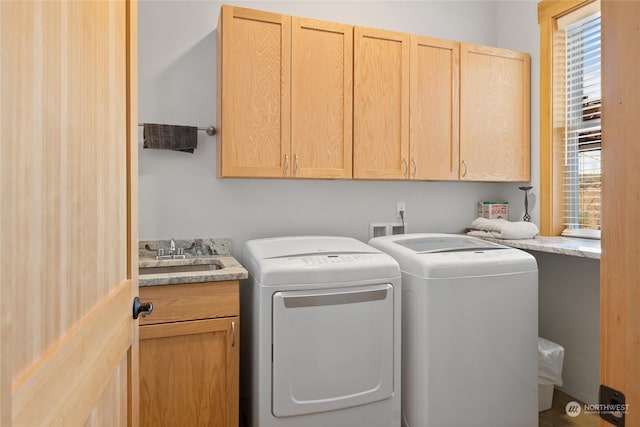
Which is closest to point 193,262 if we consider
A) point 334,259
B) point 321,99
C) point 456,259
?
point 334,259

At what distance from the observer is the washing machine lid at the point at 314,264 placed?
1660 millimetres

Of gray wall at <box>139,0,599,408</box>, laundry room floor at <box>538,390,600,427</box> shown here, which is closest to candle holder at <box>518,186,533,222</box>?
gray wall at <box>139,0,599,408</box>

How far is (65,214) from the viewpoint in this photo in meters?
0.58

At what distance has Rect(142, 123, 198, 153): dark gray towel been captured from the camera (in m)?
2.07

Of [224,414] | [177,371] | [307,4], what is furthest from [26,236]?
[307,4]

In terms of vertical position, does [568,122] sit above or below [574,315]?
above

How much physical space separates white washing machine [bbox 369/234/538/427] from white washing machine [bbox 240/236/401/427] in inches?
3.9

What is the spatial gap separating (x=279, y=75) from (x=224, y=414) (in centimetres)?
173

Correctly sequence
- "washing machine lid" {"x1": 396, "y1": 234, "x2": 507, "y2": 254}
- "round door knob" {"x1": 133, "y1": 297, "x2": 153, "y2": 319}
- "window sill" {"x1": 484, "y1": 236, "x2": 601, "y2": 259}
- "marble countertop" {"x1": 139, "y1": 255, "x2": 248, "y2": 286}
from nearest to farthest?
1. "round door knob" {"x1": 133, "y1": 297, "x2": 153, "y2": 319}
2. "marble countertop" {"x1": 139, "y1": 255, "x2": 248, "y2": 286}
3. "window sill" {"x1": 484, "y1": 236, "x2": 601, "y2": 259}
4. "washing machine lid" {"x1": 396, "y1": 234, "x2": 507, "y2": 254}

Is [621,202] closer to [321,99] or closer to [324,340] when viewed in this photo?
[324,340]

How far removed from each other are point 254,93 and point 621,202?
179cm

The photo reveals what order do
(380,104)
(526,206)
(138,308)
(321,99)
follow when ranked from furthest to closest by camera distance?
1. (526,206)
2. (380,104)
3. (321,99)
4. (138,308)

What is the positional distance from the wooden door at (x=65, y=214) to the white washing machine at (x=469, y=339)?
131cm

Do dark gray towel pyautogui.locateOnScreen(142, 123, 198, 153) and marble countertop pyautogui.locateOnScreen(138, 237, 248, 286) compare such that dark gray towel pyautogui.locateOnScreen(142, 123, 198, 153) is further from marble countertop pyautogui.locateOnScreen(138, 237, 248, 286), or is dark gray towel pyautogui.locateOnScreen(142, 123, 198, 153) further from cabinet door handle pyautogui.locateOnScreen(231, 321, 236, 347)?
cabinet door handle pyautogui.locateOnScreen(231, 321, 236, 347)
